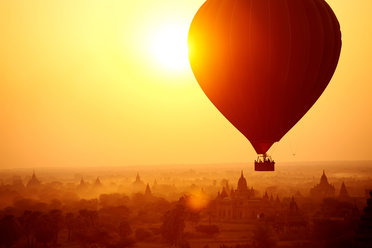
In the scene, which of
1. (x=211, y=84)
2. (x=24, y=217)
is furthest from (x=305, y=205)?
(x=211, y=84)

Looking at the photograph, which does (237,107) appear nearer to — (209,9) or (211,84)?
(211,84)

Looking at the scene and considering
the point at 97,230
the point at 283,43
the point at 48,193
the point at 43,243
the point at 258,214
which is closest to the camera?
the point at 283,43

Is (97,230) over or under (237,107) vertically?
under

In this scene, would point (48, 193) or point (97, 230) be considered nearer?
point (97, 230)

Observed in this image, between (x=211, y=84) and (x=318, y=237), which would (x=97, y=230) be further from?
(x=211, y=84)

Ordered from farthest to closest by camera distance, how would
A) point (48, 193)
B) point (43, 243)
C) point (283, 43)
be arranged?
point (48, 193)
point (43, 243)
point (283, 43)

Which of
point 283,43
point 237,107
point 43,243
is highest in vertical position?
point 283,43
